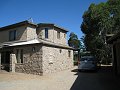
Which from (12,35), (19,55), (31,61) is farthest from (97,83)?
(12,35)

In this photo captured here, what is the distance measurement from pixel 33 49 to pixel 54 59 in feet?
10.6

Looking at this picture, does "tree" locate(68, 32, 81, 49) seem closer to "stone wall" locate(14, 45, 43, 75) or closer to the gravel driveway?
"stone wall" locate(14, 45, 43, 75)

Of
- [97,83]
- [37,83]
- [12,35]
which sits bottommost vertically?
[37,83]

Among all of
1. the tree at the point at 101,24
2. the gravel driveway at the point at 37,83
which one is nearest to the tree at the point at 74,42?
the tree at the point at 101,24

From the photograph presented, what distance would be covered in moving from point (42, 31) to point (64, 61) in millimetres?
6288

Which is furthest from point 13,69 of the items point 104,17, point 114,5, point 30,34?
point 114,5

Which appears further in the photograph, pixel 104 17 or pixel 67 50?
pixel 104 17

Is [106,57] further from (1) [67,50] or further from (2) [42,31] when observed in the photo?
(2) [42,31]

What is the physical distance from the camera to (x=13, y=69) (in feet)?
64.6

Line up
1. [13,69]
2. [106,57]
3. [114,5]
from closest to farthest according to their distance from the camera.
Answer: [13,69] → [106,57] → [114,5]

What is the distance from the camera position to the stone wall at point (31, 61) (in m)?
17.6

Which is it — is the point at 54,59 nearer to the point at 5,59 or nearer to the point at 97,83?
the point at 5,59

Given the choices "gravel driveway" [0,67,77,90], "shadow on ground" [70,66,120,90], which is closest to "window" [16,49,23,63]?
"gravel driveway" [0,67,77,90]

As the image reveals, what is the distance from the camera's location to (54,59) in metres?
20.0
